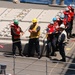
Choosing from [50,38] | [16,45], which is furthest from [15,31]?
[50,38]

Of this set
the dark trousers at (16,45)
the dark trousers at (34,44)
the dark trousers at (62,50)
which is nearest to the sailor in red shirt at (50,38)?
the dark trousers at (34,44)

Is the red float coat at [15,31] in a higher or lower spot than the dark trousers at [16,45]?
higher

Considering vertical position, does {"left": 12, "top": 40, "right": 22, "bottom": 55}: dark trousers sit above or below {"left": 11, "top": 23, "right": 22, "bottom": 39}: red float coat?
below

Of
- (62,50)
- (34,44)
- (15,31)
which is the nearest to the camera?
(62,50)

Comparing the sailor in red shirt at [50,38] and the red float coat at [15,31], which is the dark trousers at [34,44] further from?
the red float coat at [15,31]

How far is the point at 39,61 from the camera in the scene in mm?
17000

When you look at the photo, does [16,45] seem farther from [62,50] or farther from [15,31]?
[62,50]

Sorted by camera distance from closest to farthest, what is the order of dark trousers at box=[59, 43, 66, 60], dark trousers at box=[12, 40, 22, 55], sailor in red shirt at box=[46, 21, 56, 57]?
dark trousers at box=[59, 43, 66, 60], sailor in red shirt at box=[46, 21, 56, 57], dark trousers at box=[12, 40, 22, 55]

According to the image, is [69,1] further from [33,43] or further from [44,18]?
[33,43]

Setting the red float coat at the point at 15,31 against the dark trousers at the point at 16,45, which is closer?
the red float coat at the point at 15,31

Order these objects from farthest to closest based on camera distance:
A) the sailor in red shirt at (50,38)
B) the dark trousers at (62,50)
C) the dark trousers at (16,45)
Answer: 1. the dark trousers at (16,45)
2. the sailor in red shirt at (50,38)
3. the dark trousers at (62,50)

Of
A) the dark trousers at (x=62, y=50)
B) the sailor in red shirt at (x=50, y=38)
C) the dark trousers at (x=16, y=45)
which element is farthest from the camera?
the dark trousers at (x=16, y=45)

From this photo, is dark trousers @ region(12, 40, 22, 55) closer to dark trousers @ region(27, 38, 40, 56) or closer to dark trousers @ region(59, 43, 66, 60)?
dark trousers @ region(27, 38, 40, 56)

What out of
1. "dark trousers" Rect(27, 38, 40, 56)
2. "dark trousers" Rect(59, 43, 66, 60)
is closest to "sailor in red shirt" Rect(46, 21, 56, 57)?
"dark trousers" Rect(27, 38, 40, 56)
